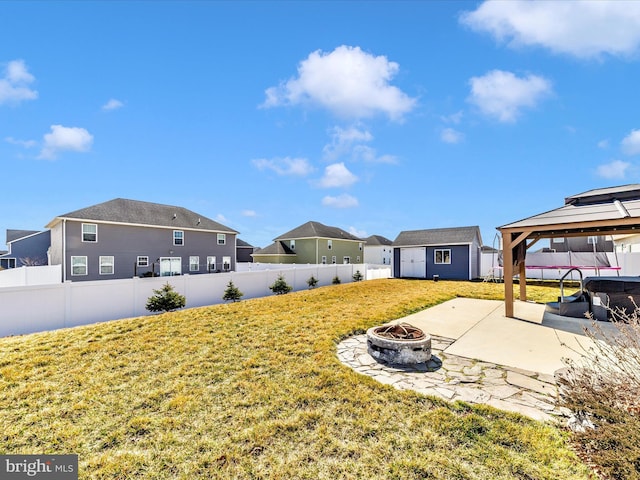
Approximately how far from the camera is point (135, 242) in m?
20.4

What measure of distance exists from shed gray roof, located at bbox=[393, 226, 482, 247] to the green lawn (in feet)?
62.2

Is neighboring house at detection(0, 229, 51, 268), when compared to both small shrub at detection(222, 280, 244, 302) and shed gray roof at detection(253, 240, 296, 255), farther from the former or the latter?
small shrub at detection(222, 280, 244, 302)

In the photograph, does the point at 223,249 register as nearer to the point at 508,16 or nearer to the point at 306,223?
the point at 306,223

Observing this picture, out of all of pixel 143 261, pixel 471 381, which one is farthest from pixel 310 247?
pixel 471 381

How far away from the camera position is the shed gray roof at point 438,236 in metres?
21.5

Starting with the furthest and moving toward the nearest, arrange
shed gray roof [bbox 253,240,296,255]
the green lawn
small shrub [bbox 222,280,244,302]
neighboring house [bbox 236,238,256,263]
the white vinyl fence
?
1. neighboring house [bbox 236,238,256,263]
2. shed gray roof [bbox 253,240,296,255]
3. small shrub [bbox 222,280,244,302]
4. the white vinyl fence
5. the green lawn

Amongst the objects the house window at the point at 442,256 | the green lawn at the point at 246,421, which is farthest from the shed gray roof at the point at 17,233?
the house window at the point at 442,256

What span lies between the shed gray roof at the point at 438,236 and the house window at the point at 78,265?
73.8 feet

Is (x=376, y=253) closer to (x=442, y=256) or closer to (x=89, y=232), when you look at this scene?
(x=442, y=256)

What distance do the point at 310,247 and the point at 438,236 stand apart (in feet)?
44.1

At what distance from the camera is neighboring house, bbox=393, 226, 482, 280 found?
834 inches

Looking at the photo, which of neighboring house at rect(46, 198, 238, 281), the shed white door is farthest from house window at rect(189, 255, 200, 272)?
the shed white door

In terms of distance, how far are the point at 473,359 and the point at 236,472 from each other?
163 inches

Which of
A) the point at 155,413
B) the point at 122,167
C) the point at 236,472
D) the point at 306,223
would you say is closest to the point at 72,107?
the point at 122,167
